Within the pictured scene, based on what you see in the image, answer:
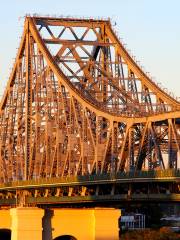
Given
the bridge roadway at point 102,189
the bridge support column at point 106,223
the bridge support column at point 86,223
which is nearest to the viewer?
the bridge roadway at point 102,189

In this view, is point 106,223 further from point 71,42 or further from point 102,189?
point 71,42

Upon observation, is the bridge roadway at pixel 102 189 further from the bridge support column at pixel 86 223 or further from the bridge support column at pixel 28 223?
the bridge support column at pixel 86 223

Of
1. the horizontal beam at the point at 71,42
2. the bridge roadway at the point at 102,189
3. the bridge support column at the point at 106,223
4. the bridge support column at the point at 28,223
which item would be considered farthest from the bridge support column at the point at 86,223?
the horizontal beam at the point at 71,42

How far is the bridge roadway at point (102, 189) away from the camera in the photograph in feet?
279

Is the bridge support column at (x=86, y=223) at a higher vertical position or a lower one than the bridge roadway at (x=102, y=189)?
lower

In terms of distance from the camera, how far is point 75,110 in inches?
4385

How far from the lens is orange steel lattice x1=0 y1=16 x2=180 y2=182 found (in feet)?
323

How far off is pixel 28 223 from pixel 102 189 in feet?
31.7

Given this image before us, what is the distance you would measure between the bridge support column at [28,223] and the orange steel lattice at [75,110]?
5.26m

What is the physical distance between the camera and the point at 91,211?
10281cm

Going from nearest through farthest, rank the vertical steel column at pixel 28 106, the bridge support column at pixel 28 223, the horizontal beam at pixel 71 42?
1. the bridge support column at pixel 28 223
2. the vertical steel column at pixel 28 106
3. the horizontal beam at pixel 71 42

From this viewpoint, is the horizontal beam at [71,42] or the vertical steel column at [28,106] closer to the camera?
the vertical steel column at [28,106]

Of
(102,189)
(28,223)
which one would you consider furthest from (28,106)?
(102,189)

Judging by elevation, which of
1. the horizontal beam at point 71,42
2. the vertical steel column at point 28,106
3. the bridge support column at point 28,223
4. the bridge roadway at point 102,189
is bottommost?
the bridge support column at point 28,223
